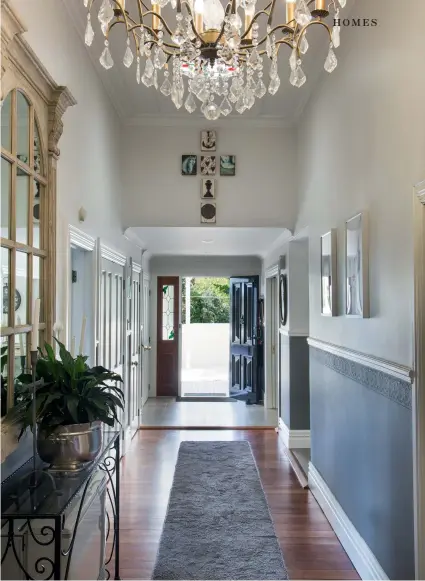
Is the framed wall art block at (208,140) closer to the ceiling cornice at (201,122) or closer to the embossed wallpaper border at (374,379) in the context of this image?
the ceiling cornice at (201,122)

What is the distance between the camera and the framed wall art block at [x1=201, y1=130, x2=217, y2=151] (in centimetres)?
457

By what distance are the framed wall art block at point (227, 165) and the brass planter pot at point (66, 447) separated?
3222mm

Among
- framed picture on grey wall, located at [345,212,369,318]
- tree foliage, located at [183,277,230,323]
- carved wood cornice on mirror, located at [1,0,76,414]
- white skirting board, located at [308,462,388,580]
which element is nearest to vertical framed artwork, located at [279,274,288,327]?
white skirting board, located at [308,462,388,580]

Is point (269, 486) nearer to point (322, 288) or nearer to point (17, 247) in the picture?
point (322, 288)

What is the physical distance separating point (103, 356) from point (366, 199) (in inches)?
92.4

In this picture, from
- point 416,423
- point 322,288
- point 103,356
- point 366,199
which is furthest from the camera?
point 103,356

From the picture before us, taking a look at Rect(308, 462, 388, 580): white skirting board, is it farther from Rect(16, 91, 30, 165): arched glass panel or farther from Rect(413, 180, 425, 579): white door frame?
Rect(16, 91, 30, 165): arched glass panel

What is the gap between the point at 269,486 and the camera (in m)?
3.93

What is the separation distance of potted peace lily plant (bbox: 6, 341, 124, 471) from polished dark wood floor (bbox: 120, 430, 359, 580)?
117cm

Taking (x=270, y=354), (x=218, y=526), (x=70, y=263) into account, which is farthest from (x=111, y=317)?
(x=270, y=354)

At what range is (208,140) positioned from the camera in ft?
15.0

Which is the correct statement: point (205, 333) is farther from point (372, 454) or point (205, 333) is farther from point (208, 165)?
point (372, 454)

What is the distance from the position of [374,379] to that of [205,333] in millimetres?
7758

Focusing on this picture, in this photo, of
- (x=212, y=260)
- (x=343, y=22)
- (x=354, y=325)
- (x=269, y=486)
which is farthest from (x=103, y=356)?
(x=212, y=260)
